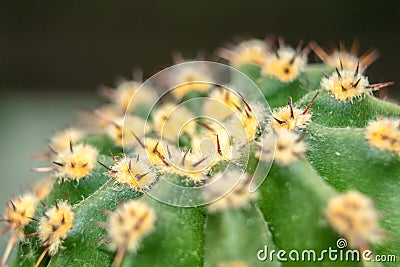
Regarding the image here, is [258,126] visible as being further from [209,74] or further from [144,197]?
[209,74]

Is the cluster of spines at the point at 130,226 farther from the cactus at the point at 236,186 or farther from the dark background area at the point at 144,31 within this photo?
the dark background area at the point at 144,31

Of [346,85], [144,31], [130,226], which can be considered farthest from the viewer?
[144,31]

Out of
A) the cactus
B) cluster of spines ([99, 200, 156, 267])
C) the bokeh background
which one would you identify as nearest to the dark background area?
A: the bokeh background

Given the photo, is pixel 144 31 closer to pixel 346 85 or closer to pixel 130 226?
pixel 346 85

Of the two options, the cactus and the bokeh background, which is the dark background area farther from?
the cactus

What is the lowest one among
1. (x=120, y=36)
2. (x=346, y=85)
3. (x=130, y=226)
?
(x=130, y=226)

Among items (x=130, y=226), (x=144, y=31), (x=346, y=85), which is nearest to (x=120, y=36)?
(x=144, y=31)

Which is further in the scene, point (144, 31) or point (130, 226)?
point (144, 31)

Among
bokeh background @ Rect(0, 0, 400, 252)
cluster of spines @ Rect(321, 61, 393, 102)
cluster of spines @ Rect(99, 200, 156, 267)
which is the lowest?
cluster of spines @ Rect(99, 200, 156, 267)
